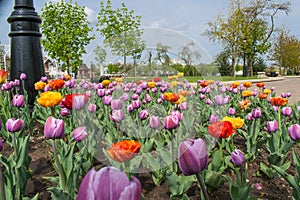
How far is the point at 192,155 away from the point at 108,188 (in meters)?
0.44

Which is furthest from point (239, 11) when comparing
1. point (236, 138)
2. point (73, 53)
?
point (236, 138)

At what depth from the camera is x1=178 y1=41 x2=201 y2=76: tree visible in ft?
5.79

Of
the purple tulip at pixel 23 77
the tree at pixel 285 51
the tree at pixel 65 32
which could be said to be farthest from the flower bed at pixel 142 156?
the tree at pixel 285 51

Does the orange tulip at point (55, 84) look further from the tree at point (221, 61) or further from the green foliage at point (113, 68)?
the tree at point (221, 61)

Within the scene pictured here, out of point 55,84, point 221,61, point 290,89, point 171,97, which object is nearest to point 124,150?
point 171,97

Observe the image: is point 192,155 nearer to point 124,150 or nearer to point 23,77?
point 124,150

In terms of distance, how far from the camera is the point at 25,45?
3473 mm

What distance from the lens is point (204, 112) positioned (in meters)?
2.93

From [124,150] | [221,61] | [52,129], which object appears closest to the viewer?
[124,150]

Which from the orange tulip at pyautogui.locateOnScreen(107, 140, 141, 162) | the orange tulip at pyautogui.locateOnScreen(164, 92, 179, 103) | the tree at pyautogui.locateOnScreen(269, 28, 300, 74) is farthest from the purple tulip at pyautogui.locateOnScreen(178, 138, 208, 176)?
the tree at pyautogui.locateOnScreen(269, 28, 300, 74)

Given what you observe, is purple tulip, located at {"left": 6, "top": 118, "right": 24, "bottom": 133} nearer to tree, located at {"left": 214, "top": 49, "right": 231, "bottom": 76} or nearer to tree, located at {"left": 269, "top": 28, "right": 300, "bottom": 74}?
tree, located at {"left": 214, "top": 49, "right": 231, "bottom": 76}

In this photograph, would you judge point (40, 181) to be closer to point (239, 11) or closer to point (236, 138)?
point (236, 138)

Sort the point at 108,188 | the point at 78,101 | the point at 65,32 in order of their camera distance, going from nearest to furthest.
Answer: the point at 108,188, the point at 78,101, the point at 65,32

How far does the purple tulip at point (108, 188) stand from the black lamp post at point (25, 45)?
3399 mm
